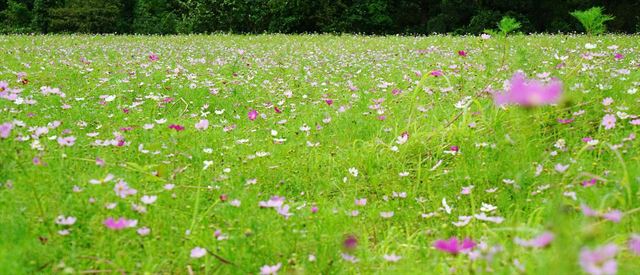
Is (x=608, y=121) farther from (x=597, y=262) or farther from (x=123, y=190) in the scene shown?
(x=123, y=190)

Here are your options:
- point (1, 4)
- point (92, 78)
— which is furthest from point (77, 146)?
point (1, 4)

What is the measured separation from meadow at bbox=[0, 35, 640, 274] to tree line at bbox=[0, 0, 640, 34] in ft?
61.1

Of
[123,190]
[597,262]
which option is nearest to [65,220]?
[123,190]

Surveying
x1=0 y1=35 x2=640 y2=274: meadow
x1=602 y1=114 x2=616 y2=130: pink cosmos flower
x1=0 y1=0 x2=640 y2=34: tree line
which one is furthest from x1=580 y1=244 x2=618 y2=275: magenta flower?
x1=0 y1=0 x2=640 y2=34: tree line

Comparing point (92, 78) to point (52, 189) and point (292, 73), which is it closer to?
point (292, 73)

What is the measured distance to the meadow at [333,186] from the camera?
75.4 inches

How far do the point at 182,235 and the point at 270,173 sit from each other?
102 cm

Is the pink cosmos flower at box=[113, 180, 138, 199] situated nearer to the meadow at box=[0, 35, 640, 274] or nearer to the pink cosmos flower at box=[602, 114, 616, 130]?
the meadow at box=[0, 35, 640, 274]

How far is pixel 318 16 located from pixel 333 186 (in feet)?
79.0

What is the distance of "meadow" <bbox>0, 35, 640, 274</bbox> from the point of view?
75.4 inches

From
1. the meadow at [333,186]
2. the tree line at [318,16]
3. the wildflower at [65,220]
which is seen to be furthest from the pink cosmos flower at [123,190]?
the tree line at [318,16]

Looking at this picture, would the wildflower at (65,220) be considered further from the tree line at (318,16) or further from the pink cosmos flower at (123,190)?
the tree line at (318,16)

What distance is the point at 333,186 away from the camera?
3066 mm

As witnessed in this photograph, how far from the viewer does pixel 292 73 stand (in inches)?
304
